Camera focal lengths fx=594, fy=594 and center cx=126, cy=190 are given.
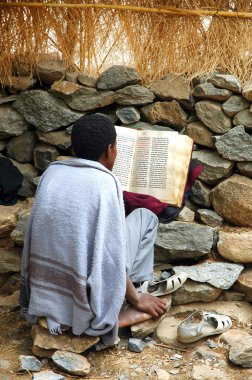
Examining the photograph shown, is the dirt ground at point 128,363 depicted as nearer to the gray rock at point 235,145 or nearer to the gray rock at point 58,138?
the gray rock at point 235,145

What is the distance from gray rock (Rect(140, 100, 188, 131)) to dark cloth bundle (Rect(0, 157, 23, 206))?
1075mm

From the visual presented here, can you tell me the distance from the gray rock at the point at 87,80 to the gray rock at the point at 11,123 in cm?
56

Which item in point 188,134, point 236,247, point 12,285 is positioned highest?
point 188,134

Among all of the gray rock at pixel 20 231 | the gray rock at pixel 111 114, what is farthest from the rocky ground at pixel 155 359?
the gray rock at pixel 111 114

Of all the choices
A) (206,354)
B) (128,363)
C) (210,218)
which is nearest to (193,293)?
(206,354)

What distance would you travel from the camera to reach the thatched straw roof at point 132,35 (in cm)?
437

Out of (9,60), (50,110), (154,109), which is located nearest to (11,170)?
(50,110)

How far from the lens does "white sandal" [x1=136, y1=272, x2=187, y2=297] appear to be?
3.77 m

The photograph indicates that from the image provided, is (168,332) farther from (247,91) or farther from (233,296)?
(247,91)

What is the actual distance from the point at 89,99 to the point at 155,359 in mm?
2017

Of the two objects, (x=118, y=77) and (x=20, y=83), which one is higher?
(x=118, y=77)

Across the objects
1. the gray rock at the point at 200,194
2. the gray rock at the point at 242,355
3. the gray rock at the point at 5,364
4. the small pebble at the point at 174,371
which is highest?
the gray rock at the point at 200,194

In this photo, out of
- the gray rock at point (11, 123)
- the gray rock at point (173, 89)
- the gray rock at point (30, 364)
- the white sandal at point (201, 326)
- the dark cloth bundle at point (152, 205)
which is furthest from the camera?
the gray rock at point (11, 123)

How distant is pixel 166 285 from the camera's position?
3773 millimetres
